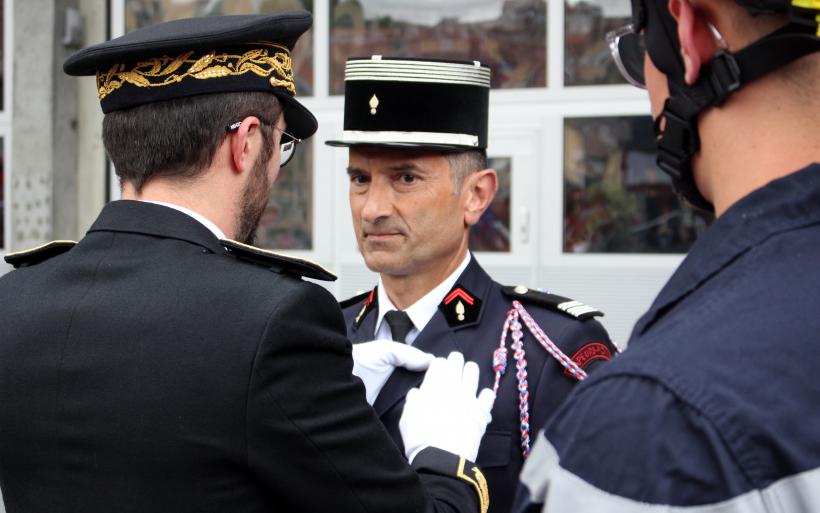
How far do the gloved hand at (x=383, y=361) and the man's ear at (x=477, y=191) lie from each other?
458 millimetres

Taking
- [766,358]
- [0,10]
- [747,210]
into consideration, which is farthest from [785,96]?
[0,10]

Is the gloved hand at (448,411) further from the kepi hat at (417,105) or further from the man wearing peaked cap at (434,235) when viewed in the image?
the kepi hat at (417,105)

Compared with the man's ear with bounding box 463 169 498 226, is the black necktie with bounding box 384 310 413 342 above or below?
below

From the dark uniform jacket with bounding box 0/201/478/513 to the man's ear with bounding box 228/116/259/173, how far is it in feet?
0.44

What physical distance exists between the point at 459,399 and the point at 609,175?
403cm

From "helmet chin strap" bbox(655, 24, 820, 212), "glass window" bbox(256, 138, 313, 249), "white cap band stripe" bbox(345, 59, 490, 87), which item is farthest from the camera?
"glass window" bbox(256, 138, 313, 249)

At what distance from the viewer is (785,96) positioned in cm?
102

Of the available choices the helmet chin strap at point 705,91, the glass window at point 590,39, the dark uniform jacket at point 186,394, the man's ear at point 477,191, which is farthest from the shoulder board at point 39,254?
the glass window at point 590,39

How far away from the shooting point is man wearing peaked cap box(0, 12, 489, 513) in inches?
59.7

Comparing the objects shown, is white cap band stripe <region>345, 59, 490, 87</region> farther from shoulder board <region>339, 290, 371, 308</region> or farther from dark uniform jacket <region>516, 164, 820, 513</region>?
dark uniform jacket <region>516, 164, 820, 513</region>

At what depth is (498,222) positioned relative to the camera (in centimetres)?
613

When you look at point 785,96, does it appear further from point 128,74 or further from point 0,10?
point 0,10

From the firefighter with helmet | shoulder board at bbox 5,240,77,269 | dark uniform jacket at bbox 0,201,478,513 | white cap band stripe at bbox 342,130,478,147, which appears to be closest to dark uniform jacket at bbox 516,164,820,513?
the firefighter with helmet

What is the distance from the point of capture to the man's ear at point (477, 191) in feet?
8.30
